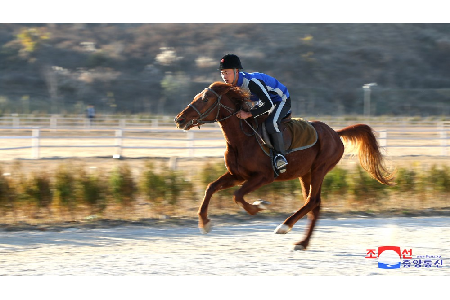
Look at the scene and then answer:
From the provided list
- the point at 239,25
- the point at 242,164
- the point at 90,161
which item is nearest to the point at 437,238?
the point at 242,164

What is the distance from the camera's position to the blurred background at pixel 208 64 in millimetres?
56844

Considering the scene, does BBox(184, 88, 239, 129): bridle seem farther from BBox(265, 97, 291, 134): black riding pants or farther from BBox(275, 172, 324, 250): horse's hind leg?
BBox(275, 172, 324, 250): horse's hind leg

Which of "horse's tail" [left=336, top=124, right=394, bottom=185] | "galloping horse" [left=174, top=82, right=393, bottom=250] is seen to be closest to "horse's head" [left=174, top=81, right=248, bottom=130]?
"galloping horse" [left=174, top=82, right=393, bottom=250]

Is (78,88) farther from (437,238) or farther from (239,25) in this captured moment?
(437,238)

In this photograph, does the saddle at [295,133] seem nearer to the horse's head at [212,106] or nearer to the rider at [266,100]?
the rider at [266,100]

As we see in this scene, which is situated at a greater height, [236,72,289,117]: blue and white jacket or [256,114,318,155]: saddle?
[236,72,289,117]: blue and white jacket

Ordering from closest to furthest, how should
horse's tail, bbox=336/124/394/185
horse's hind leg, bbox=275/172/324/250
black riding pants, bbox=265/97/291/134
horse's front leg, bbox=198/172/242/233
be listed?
horse's front leg, bbox=198/172/242/233
horse's hind leg, bbox=275/172/324/250
black riding pants, bbox=265/97/291/134
horse's tail, bbox=336/124/394/185

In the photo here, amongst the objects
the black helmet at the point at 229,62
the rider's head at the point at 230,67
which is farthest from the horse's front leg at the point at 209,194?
the black helmet at the point at 229,62

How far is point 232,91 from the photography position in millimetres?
7559

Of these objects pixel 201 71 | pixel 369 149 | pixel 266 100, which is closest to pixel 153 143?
pixel 369 149

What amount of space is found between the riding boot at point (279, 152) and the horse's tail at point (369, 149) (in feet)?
6.06

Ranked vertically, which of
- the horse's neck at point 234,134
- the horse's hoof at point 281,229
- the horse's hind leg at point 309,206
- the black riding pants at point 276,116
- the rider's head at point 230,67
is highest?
the rider's head at point 230,67

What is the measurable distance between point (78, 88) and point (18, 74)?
653 centimetres

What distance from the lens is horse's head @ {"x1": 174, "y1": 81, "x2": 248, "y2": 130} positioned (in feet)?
23.2
